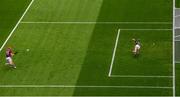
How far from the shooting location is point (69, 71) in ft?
128

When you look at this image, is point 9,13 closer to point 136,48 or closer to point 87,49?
point 87,49

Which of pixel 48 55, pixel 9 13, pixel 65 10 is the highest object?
pixel 65 10

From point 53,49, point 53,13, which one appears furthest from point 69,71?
point 53,13

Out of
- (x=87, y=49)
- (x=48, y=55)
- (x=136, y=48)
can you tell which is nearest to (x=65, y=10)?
(x=87, y=49)

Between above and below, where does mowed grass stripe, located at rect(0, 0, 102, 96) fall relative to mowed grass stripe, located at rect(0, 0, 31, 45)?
below

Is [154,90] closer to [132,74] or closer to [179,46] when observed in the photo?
[132,74]

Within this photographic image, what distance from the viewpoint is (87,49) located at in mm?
42062

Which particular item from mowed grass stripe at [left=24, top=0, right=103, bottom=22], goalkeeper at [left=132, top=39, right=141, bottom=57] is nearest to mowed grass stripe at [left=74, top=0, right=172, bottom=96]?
goalkeeper at [left=132, top=39, right=141, bottom=57]

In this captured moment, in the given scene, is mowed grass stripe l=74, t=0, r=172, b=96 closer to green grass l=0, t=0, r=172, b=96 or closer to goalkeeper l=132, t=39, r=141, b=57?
green grass l=0, t=0, r=172, b=96

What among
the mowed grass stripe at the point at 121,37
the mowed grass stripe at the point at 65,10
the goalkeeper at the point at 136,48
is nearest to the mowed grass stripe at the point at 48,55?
the mowed grass stripe at the point at 65,10

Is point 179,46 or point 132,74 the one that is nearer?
point 132,74

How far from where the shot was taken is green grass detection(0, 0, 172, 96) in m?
37.2

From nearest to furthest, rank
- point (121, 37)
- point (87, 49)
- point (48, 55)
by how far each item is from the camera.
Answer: point (48, 55) → point (87, 49) → point (121, 37)

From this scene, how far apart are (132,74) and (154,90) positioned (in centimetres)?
261
